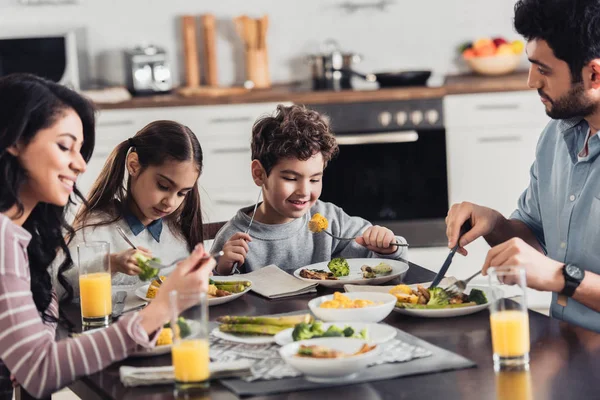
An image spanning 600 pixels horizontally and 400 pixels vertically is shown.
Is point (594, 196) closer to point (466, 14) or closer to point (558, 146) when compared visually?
point (558, 146)

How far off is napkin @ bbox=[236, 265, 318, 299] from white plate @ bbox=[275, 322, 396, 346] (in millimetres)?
440

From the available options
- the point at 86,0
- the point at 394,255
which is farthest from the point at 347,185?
the point at 394,255

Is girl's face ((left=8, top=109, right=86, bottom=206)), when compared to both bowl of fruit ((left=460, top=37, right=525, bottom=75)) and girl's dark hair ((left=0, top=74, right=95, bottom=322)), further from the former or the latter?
bowl of fruit ((left=460, top=37, right=525, bottom=75))

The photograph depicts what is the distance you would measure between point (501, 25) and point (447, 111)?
95cm

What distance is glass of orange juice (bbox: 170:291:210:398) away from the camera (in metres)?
1.57

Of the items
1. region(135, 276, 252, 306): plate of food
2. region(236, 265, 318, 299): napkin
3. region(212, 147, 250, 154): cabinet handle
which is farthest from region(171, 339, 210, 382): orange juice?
region(212, 147, 250, 154): cabinet handle

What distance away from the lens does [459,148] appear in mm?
4934

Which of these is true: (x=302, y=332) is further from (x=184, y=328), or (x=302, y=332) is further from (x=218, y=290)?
(x=218, y=290)

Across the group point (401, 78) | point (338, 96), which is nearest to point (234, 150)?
point (338, 96)

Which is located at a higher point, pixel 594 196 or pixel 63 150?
pixel 63 150

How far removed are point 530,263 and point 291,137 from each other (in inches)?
39.5

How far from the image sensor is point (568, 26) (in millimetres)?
2273

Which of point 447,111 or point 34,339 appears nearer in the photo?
point 34,339

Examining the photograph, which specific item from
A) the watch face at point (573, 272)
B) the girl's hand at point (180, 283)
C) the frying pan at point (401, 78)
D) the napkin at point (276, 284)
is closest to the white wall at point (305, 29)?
the frying pan at point (401, 78)
